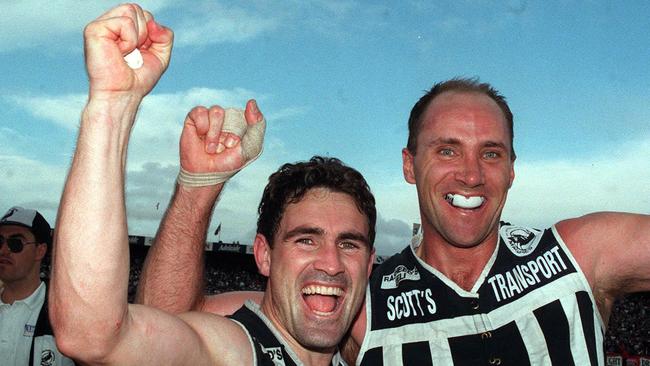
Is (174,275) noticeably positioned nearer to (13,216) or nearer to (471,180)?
(471,180)

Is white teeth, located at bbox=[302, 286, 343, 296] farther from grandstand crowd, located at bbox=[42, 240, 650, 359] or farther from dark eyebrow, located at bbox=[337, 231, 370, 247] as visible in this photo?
grandstand crowd, located at bbox=[42, 240, 650, 359]

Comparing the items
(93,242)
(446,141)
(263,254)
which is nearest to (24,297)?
(263,254)

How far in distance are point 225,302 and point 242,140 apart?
97cm

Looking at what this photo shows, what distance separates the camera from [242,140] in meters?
3.26

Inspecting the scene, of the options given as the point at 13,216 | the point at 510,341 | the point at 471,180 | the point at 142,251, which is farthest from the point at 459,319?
the point at 142,251

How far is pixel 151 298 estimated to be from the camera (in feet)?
11.4

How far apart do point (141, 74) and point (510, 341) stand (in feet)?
7.46

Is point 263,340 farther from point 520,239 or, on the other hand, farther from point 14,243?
point 14,243

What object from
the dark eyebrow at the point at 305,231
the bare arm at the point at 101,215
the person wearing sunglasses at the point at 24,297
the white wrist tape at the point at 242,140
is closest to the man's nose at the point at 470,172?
the dark eyebrow at the point at 305,231

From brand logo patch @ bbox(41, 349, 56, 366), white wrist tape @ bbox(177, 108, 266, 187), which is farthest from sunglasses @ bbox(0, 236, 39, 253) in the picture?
white wrist tape @ bbox(177, 108, 266, 187)

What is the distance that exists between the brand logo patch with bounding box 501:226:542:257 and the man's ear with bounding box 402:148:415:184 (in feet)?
2.03

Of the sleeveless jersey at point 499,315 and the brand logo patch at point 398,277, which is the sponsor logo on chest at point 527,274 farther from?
the brand logo patch at point 398,277

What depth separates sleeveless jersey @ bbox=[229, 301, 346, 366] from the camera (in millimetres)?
2748

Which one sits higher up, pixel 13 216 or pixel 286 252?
pixel 13 216
